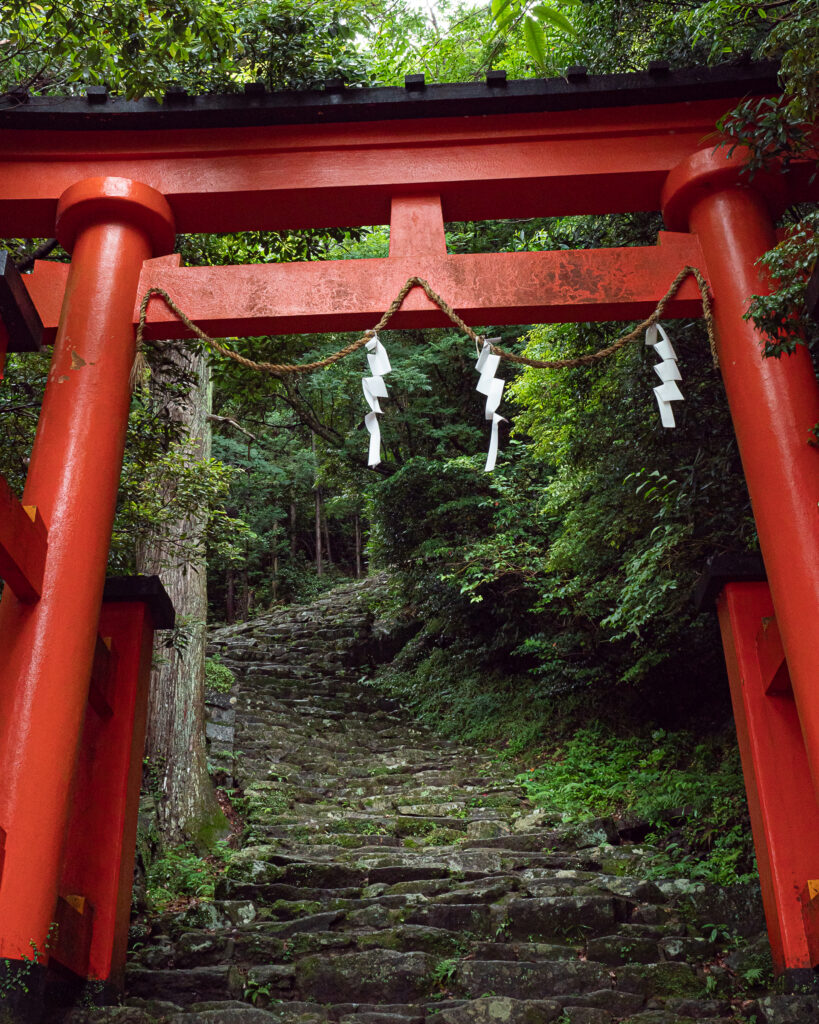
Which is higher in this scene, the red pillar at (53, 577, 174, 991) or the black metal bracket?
the black metal bracket

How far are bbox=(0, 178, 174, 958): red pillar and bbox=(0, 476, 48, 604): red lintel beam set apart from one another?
0.05 m

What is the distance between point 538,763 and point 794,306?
7.57m

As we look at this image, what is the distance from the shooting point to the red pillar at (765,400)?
3.65 metres

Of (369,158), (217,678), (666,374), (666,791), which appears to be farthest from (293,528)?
(666,374)

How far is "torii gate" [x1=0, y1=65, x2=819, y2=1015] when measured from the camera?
12.8 ft

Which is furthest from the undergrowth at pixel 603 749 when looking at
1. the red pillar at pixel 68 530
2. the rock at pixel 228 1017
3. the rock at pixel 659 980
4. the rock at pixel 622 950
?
the red pillar at pixel 68 530

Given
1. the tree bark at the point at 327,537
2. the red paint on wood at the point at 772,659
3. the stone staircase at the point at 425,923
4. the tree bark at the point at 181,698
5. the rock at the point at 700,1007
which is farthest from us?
the tree bark at the point at 327,537

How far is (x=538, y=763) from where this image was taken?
10172 millimetres

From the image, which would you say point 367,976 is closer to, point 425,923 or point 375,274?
point 425,923

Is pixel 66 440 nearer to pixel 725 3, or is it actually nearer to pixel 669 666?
pixel 725 3

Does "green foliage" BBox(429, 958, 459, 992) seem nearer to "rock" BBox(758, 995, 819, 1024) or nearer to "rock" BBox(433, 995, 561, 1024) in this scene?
"rock" BBox(433, 995, 561, 1024)

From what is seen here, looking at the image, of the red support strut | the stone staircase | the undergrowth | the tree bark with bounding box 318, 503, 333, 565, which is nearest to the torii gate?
the red support strut

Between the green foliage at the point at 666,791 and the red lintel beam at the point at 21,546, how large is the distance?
481 centimetres

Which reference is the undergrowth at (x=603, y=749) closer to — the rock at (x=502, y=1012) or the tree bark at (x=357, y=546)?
the rock at (x=502, y=1012)
